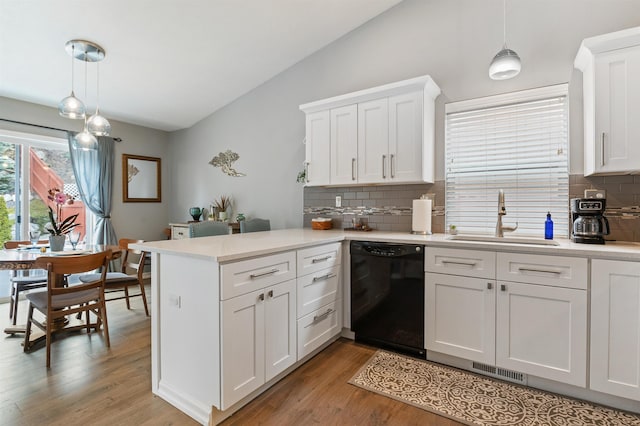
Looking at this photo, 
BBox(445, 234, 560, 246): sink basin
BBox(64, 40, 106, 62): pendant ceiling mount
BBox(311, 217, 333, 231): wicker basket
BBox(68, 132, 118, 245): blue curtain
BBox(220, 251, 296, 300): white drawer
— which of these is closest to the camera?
BBox(220, 251, 296, 300): white drawer

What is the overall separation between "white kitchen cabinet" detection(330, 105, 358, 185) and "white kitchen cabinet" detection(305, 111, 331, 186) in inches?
2.3

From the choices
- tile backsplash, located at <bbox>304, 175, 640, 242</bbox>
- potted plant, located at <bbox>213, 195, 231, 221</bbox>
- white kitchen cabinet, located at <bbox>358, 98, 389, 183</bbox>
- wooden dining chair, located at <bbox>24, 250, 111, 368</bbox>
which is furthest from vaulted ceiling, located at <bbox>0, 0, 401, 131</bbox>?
wooden dining chair, located at <bbox>24, 250, 111, 368</bbox>

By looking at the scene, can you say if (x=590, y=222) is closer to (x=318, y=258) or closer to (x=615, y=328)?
(x=615, y=328)

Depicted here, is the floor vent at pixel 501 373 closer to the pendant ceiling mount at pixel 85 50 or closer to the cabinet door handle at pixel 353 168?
the cabinet door handle at pixel 353 168

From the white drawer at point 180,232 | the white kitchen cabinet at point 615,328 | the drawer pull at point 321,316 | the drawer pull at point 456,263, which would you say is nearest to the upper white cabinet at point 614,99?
the white kitchen cabinet at point 615,328

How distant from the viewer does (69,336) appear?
2816 millimetres

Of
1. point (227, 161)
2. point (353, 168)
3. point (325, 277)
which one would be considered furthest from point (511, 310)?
point (227, 161)

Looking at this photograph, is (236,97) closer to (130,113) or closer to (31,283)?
(130,113)

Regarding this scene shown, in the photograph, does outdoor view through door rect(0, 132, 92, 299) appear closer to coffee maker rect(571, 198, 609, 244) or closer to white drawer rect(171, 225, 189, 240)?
white drawer rect(171, 225, 189, 240)

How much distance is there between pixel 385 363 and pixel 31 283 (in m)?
3.52

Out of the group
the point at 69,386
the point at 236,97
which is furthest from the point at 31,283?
the point at 236,97

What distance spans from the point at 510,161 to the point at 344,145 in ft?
4.84

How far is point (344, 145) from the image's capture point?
3096 millimetres

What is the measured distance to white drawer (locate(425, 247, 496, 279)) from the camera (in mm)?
2102
